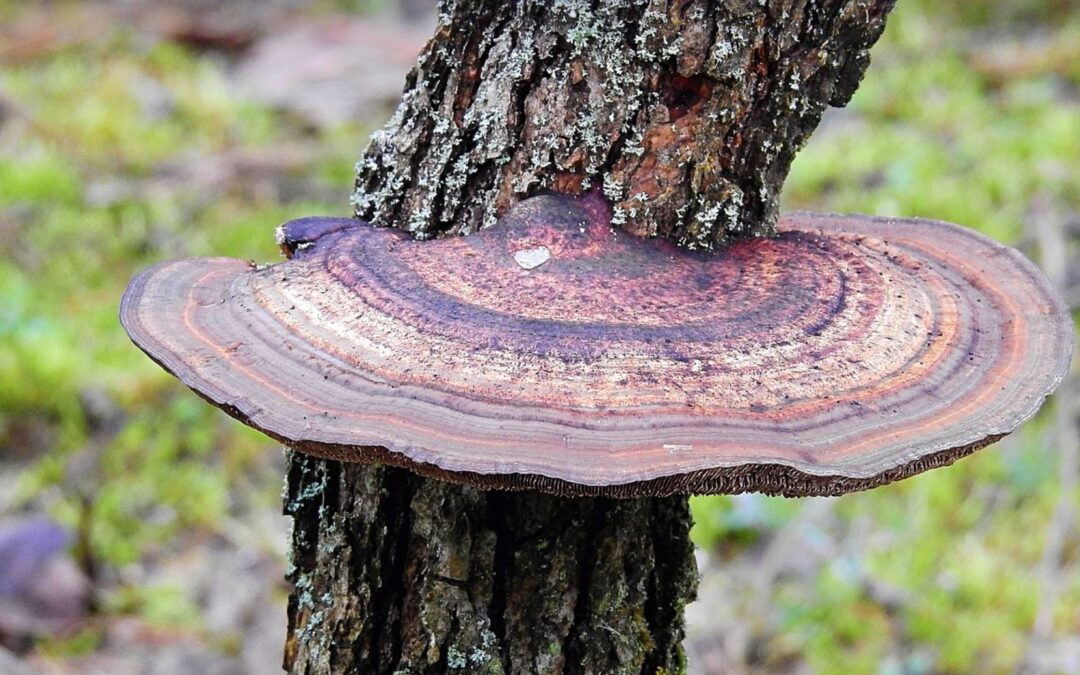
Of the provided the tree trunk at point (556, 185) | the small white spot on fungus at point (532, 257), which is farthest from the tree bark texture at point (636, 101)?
the small white spot on fungus at point (532, 257)

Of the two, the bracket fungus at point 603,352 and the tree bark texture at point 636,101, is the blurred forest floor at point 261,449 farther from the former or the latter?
the tree bark texture at point 636,101

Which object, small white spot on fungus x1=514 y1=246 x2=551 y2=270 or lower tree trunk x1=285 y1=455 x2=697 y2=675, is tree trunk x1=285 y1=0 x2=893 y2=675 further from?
small white spot on fungus x1=514 y1=246 x2=551 y2=270

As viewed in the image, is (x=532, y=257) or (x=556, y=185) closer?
(x=532, y=257)

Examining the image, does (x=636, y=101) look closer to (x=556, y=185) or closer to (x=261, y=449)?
(x=556, y=185)

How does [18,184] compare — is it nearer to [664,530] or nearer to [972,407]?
[664,530]

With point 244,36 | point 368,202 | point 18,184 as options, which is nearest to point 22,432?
point 18,184

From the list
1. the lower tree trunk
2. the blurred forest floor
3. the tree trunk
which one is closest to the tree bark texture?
the tree trunk

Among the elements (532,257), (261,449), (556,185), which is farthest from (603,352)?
(261,449)
